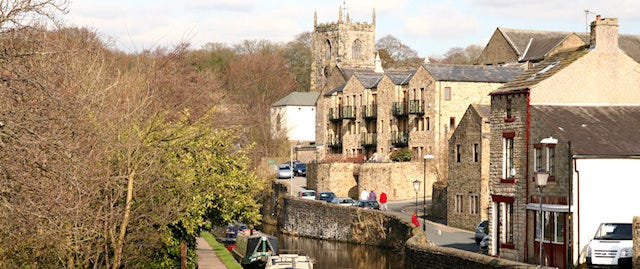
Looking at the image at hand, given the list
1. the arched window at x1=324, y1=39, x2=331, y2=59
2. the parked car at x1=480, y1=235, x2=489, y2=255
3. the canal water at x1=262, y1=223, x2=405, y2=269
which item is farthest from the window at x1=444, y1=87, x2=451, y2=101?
the arched window at x1=324, y1=39, x2=331, y2=59

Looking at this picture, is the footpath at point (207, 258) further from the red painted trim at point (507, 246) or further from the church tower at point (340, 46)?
the church tower at point (340, 46)

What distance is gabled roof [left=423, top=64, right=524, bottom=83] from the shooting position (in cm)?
7094

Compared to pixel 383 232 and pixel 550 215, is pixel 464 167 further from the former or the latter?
pixel 550 215

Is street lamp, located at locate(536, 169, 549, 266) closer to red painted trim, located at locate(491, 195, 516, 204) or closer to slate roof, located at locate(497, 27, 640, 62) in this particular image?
red painted trim, located at locate(491, 195, 516, 204)

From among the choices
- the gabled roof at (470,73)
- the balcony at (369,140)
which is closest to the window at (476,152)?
the gabled roof at (470,73)

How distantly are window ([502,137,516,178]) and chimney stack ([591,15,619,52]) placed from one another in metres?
4.29

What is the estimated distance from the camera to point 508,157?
3728 centimetres

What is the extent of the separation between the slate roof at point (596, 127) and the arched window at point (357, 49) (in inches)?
3427

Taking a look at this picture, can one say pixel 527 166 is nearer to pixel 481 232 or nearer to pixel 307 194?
pixel 481 232

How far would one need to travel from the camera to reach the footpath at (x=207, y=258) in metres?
40.8

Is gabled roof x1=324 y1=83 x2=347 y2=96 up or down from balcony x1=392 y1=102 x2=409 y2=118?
up

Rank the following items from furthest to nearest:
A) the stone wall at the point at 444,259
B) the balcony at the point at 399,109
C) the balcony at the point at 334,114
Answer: the balcony at the point at 334,114 < the balcony at the point at 399,109 < the stone wall at the point at 444,259

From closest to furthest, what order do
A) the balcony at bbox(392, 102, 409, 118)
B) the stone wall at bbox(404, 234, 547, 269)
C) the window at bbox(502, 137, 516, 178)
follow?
1. the stone wall at bbox(404, 234, 547, 269)
2. the window at bbox(502, 137, 516, 178)
3. the balcony at bbox(392, 102, 409, 118)

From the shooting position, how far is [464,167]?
54.0 metres
